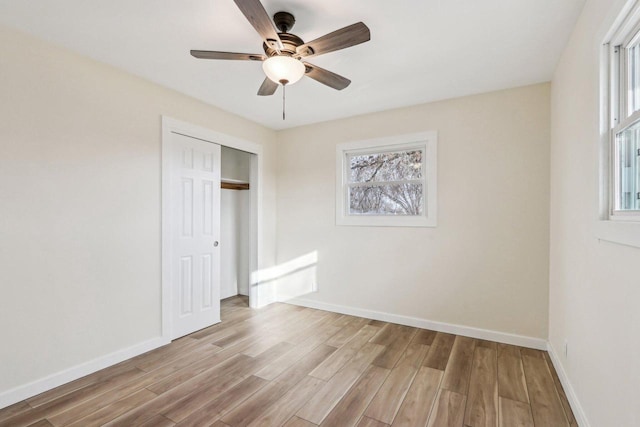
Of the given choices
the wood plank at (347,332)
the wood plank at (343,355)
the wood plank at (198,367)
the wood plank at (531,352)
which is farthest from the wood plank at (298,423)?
the wood plank at (531,352)

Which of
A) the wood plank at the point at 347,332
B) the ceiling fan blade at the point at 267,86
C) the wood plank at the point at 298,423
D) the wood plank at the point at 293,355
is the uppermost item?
the ceiling fan blade at the point at 267,86

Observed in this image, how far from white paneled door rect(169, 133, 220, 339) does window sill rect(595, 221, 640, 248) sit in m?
3.37

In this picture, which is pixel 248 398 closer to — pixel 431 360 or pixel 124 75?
pixel 431 360

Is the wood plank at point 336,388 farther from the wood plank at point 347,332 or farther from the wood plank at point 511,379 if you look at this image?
the wood plank at point 511,379

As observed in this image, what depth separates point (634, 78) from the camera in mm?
1407

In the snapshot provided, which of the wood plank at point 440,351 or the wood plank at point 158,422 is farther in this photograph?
the wood plank at point 440,351

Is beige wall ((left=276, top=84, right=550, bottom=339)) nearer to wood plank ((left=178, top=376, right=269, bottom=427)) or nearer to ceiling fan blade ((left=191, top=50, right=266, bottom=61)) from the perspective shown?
wood plank ((left=178, top=376, right=269, bottom=427))

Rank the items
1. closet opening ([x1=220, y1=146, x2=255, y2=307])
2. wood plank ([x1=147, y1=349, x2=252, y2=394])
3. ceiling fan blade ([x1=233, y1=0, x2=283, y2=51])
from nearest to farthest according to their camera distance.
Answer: ceiling fan blade ([x1=233, y1=0, x2=283, y2=51]) → wood plank ([x1=147, y1=349, x2=252, y2=394]) → closet opening ([x1=220, y1=146, x2=255, y2=307])

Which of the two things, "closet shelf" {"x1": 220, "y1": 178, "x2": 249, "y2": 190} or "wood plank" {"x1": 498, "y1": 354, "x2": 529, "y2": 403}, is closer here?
"wood plank" {"x1": 498, "y1": 354, "x2": 529, "y2": 403}

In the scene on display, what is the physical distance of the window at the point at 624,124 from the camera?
53.5 inches

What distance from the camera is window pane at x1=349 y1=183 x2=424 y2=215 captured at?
3.59m

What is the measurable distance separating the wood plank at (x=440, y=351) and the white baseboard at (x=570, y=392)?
0.81 meters

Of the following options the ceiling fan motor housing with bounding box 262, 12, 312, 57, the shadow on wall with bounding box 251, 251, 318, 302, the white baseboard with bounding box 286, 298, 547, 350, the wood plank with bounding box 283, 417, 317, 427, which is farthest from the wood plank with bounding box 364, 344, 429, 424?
the ceiling fan motor housing with bounding box 262, 12, 312, 57

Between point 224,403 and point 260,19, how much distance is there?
241cm
